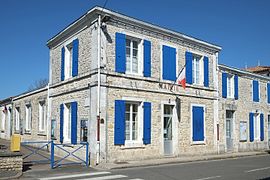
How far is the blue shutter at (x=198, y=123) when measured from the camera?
17812 millimetres

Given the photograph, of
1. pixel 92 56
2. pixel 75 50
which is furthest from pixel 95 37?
pixel 75 50

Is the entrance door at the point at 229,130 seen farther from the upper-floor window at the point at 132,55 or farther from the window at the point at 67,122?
the window at the point at 67,122

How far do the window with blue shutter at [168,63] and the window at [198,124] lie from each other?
8.07 feet

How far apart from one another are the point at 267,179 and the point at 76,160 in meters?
8.27

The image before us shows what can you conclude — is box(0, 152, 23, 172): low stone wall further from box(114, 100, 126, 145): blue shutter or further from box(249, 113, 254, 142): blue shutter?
box(249, 113, 254, 142): blue shutter

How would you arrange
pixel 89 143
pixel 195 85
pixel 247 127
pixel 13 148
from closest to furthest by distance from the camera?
pixel 13 148
pixel 89 143
pixel 195 85
pixel 247 127

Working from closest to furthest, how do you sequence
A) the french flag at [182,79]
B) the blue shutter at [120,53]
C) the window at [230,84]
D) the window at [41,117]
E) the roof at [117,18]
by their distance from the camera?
the roof at [117,18] < the blue shutter at [120,53] < the french flag at [182,79] < the window at [41,117] < the window at [230,84]

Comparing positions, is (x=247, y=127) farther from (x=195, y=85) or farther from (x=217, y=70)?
(x=195, y=85)

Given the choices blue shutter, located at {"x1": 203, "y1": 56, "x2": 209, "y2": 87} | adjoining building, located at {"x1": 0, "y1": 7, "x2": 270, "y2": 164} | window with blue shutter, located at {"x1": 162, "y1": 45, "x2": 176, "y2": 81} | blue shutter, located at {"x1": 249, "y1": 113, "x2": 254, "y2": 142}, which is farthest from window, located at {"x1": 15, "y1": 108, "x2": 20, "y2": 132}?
blue shutter, located at {"x1": 249, "y1": 113, "x2": 254, "y2": 142}

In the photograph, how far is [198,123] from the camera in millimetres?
18094

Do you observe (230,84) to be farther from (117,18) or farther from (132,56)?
(117,18)

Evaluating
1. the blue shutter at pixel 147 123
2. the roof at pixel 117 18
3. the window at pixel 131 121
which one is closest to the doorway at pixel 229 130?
the roof at pixel 117 18

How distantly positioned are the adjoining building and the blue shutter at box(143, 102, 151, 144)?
0.16 feet

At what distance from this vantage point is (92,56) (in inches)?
555
